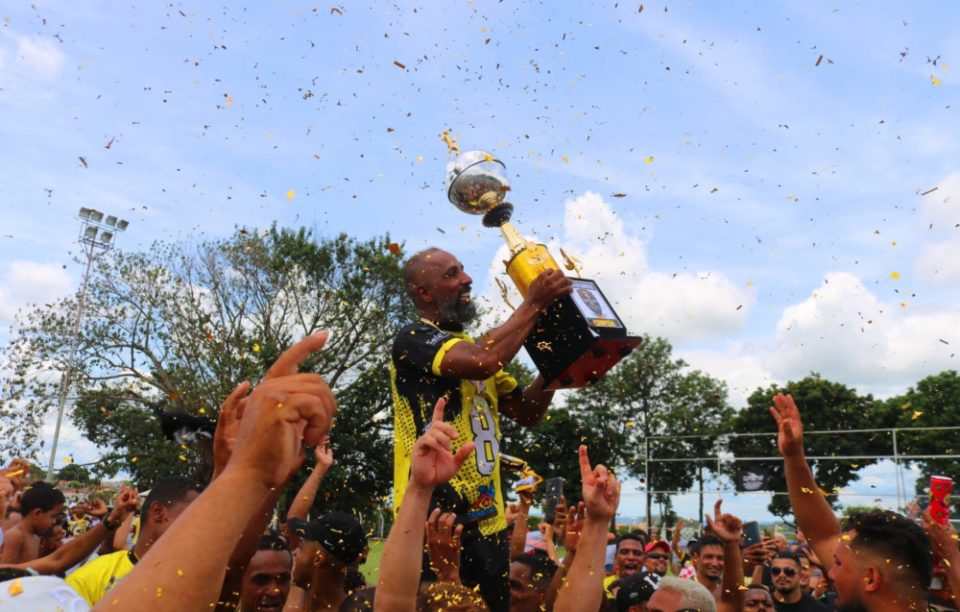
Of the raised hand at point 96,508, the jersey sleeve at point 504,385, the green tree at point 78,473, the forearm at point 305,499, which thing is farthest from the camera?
the green tree at point 78,473

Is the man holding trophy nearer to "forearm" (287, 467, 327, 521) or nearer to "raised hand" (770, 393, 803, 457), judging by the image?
"raised hand" (770, 393, 803, 457)

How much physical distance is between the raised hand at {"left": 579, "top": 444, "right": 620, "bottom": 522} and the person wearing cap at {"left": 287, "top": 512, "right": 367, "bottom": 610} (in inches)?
86.5

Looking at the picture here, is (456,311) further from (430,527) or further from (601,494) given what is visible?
(601,494)

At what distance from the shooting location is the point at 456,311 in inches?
178

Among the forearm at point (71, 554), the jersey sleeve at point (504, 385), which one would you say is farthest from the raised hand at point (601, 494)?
the forearm at point (71, 554)

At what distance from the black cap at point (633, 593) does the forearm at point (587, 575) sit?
7.08 ft

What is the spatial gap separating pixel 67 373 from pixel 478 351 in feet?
101

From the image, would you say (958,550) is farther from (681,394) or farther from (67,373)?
(681,394)

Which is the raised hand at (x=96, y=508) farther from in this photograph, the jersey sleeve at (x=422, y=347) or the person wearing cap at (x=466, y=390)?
the jersey sleeve at (x=422, y=347)

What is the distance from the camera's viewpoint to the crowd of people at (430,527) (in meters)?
1.33

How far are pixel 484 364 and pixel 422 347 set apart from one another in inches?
15.7

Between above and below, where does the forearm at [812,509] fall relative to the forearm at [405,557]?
above

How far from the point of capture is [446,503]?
3961mm

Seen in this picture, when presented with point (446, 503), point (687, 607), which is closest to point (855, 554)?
point (687, 607)
